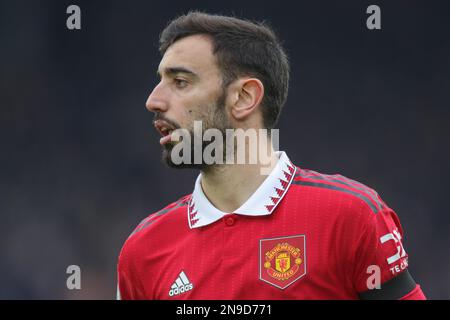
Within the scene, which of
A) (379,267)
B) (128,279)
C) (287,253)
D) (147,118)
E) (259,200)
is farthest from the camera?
(147,118)

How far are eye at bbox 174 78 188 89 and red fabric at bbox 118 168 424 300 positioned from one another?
17.5 inches

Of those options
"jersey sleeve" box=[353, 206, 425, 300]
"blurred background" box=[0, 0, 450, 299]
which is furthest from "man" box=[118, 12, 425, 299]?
"blurred background" box=[0, 0, 450, 299]

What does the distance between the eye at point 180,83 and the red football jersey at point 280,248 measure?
36cm

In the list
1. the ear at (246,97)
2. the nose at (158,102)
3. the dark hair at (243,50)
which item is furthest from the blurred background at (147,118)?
the nose at (158,102)

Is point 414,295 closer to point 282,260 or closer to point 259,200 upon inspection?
point 282,260

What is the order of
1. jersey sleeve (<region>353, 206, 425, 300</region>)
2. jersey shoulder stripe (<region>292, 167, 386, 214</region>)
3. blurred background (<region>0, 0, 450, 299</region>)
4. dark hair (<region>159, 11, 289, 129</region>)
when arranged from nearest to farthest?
1. jersey sleeve (<region>353, 206, 425, 300</region>)
2. jersey shoulder stripe (<region>292, 167, 386, 214</region>)
3. dark hair (<region>159, 11, 289, 129</region>)
4. blurred background (<region>0, 0, 450, 299</region>)

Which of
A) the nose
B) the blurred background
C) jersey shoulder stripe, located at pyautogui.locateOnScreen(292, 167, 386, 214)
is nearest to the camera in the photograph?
jersey shoulder stripe, located at pyautogui.locateOnScreen(292, 167, 386, 214)

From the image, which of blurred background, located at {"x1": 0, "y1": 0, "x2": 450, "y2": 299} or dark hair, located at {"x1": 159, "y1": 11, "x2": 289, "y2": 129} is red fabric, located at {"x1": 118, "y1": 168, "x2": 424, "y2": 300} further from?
blurred background, located at {"x1": 0, "y1": 0, "x2": 450, "y2": 299}

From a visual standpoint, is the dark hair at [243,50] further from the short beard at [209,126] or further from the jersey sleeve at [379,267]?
the jersey sleeve at [379,267]

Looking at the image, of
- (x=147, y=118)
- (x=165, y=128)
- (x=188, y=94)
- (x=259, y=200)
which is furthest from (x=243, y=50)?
(x=147, y=118)

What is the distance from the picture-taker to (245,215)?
8.07 ft

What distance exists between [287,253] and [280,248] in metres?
0.03

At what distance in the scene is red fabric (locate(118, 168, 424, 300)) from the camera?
227 centimetres
